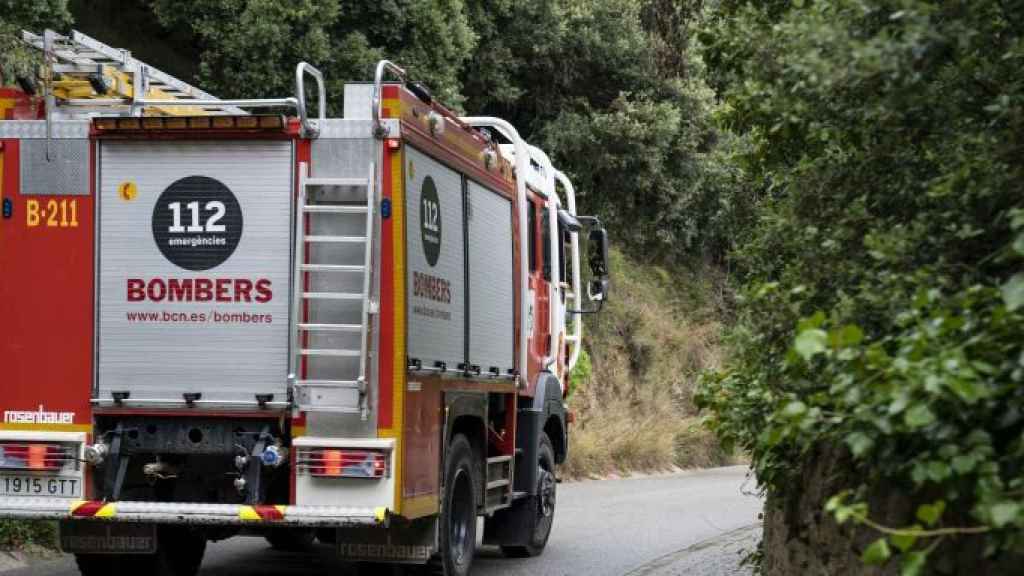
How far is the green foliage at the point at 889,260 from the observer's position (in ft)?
15.7

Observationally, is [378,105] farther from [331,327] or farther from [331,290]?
[331,327]

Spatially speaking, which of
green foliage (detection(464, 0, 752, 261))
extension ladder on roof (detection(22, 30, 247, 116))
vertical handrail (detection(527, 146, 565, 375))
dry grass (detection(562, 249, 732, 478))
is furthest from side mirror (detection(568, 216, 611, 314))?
green foliage (detection(464, 0, 752, 261))

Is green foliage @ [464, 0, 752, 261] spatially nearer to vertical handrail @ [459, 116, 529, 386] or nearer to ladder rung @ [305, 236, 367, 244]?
vertical handrail @ [459, 116, 529, 386]

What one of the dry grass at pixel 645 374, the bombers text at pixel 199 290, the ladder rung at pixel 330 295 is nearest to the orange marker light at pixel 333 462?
the ladder rung at pixel 330 295

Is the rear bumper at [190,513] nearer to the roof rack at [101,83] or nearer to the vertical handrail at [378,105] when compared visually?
the vertical handrail at [378,105]

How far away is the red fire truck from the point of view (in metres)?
8.70

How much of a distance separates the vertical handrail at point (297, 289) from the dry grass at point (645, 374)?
14094 mm

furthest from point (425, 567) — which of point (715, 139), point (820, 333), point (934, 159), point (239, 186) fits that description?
point (715, 139)

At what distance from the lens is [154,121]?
9.05 meters

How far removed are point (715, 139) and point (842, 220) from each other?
26049mm

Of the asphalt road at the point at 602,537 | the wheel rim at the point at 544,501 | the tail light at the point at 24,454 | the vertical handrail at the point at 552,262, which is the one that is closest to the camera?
the tail light at the point at 24,454

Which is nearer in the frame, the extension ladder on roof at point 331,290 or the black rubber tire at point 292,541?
the extension ladder on roof at point 331,290

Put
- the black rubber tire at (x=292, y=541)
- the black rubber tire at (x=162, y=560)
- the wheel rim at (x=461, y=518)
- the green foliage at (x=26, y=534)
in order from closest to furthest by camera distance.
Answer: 1. the black rubber tire at (x=162, y=560)
2. the wheel rim at (x=461, y=518)
3. the green foliage at (x=26, y=534)
4. the black rubber tire at (x=292, y=541)

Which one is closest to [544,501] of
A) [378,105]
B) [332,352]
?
[332,352]
